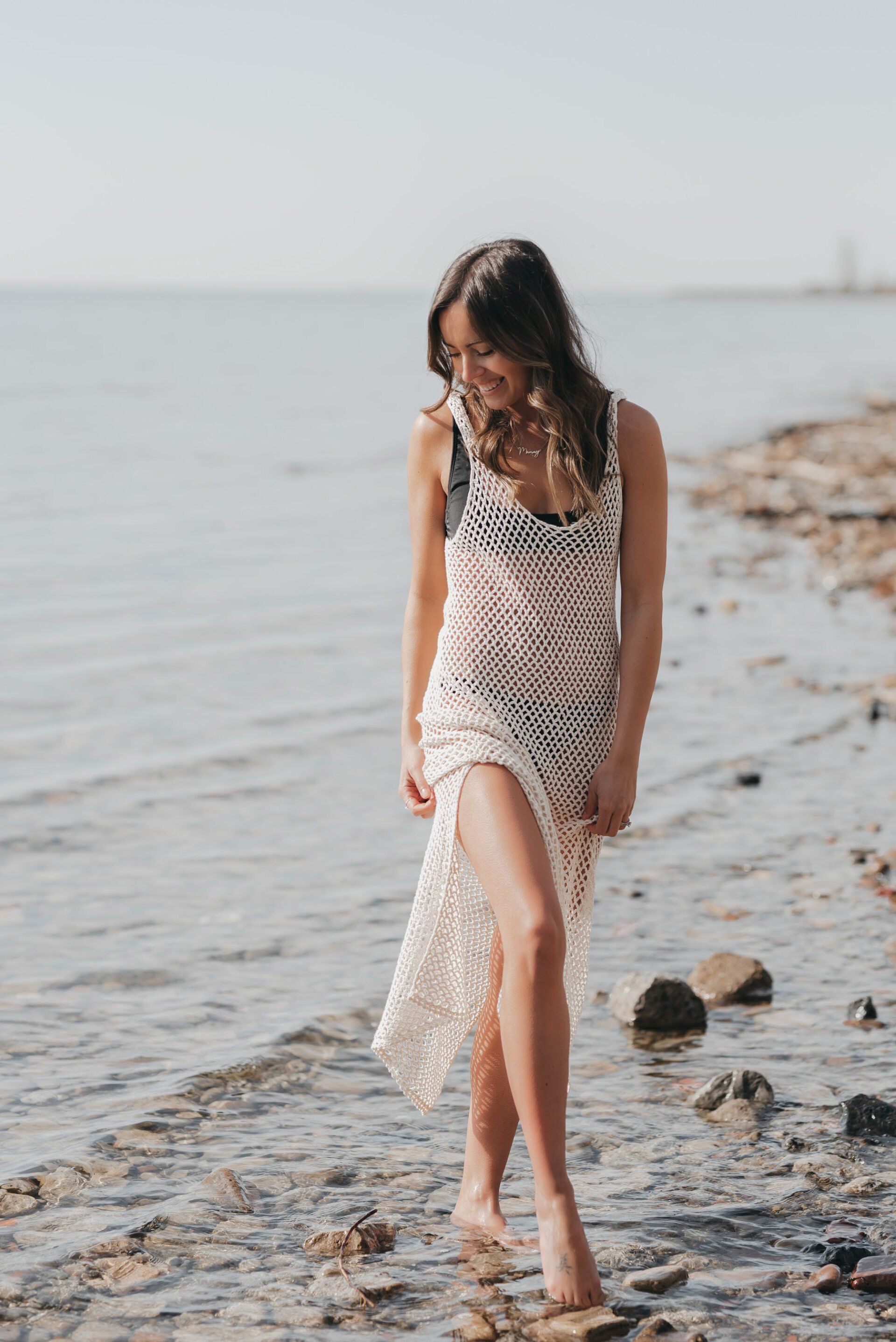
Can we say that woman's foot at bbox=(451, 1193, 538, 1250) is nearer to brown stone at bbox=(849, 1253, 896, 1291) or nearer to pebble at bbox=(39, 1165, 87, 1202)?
brown stone at bbox=(849, 1253, 896, 1291)

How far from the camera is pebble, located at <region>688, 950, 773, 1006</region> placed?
572 centimetres

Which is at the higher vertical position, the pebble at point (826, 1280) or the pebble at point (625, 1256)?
the pebble at point (826, 1280)

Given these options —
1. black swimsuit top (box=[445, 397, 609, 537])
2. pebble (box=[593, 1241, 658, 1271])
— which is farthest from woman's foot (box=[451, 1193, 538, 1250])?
black swimsuit top (box=[445, 397, 609, 537])

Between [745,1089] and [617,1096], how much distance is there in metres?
0.44

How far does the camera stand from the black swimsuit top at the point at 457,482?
3.78 m

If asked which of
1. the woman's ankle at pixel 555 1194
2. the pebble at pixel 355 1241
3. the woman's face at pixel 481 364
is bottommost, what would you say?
the pebble at pixel 355 1241

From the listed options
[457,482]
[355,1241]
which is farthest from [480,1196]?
[457,482]

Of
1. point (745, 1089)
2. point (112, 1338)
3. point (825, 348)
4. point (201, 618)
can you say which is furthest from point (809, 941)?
point (825, 348)

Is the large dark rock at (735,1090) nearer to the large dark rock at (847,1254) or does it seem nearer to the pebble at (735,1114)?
the pebble at (735,1114)

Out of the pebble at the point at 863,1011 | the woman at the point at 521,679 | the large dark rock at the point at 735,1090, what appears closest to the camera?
the woman at the point at 521,679

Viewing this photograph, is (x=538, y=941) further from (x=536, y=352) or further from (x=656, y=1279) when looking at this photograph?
(x=536, y=352)

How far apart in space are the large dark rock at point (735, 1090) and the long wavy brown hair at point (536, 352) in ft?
7.09

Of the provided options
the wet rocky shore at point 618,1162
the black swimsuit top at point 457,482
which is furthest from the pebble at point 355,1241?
the black swimsuit top at point 457,482

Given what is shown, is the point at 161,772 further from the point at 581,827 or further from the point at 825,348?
the point at 825,348
